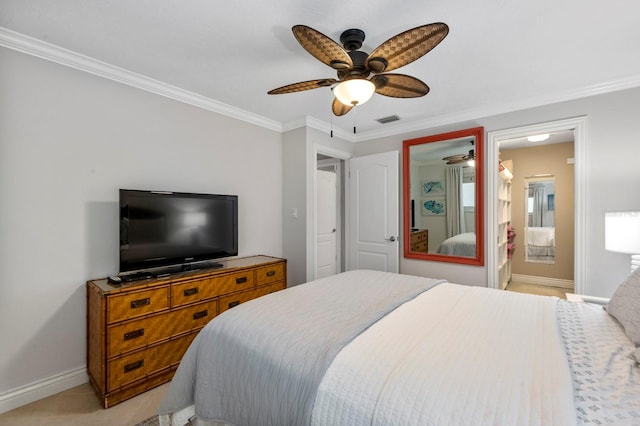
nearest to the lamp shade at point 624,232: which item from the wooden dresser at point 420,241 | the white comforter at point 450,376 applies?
the white comforter at point 450,376

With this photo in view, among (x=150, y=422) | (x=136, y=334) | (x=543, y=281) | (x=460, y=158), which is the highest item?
(x=460, y=158)

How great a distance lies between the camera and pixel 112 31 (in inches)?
72.7

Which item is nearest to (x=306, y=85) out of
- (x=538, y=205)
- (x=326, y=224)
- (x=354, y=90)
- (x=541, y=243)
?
(x=354, y=90)

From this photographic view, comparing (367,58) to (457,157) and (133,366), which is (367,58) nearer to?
(457,157)

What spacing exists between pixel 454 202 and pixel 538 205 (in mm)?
2634

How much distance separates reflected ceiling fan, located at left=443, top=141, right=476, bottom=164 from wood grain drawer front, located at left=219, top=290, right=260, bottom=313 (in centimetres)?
271

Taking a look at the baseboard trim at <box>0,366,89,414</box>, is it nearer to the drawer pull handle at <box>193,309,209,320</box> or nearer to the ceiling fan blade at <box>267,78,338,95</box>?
the drawer pull handle at <box>193,309,209,320</box>

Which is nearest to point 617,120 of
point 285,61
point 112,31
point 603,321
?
point 603,321

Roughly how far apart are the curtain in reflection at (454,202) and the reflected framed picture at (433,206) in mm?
72

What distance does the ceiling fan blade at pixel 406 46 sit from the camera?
1385mm

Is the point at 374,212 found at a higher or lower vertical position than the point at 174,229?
higher

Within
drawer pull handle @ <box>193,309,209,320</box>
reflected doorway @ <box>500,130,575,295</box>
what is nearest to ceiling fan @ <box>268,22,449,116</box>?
drawer pull handle @ <box>193,309,209,320</box>

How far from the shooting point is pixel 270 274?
9.69 feet

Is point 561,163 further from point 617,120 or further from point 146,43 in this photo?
point 146,43
